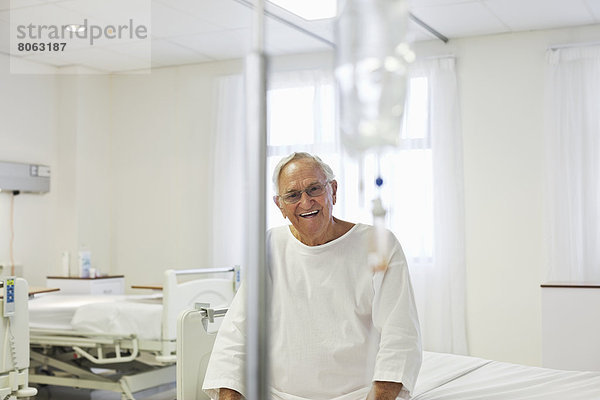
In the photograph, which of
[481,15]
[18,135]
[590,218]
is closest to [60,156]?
[18,135]

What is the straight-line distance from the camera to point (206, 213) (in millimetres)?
5758

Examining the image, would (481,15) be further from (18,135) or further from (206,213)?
(18,135)

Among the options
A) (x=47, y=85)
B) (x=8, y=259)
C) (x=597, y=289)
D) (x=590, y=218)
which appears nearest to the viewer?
(x=597, y=289)

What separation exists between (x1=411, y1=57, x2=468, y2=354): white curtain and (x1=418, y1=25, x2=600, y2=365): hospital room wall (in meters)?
0.08

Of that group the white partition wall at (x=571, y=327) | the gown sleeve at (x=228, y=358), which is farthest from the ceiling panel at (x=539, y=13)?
the gown sleeve at (x=228, y=358)

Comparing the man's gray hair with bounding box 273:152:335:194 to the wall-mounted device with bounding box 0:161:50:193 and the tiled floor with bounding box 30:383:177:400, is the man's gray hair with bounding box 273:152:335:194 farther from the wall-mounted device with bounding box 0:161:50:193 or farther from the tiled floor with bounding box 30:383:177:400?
the wall-mounted device with bounding box 0:161:50:193

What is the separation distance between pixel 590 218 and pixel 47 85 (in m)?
4.21

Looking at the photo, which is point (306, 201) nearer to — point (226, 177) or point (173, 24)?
point (173, 24)

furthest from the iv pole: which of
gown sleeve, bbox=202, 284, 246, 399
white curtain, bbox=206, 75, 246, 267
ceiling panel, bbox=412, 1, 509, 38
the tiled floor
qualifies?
white curtain, bbox=206, 75, 246, 267

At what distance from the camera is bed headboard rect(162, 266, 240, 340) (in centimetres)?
392

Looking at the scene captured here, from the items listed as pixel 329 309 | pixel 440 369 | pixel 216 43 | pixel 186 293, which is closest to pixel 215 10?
pixel 216 43

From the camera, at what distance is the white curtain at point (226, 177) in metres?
5.59

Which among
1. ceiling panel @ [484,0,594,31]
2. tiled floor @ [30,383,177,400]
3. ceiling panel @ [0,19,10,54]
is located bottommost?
tiled floor @ [30,383,177,400]

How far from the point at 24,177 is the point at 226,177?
5.02ft
